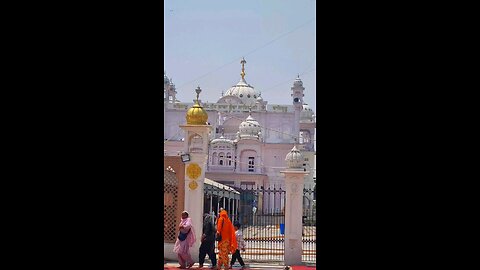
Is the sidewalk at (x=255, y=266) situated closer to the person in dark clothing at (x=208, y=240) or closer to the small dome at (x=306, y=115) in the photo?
the person in dark clothing at (x=208, y=240)

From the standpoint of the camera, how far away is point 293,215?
870 cm

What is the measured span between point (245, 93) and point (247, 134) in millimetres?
5567

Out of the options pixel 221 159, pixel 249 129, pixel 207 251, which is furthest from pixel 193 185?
pixel 249 129

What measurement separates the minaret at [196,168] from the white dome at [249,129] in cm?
1610

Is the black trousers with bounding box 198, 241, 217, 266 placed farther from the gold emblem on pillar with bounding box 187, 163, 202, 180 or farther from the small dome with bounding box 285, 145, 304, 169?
the small dome with bounding box 285, 145, 304, 169

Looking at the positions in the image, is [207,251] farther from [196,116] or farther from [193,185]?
[196,116]

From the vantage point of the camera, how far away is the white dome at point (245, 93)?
30.5 meters

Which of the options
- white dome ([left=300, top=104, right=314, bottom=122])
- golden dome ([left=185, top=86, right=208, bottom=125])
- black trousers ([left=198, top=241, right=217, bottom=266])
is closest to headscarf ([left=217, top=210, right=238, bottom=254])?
black trousers ([left=198, top=241, right=217, bottom=266])

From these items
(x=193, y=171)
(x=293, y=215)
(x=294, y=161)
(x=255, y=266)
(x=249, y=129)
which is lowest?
(x=255, y=266)

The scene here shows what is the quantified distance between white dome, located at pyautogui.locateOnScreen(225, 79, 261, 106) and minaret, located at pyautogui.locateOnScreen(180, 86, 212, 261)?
823 inches

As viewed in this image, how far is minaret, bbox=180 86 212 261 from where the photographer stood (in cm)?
856
